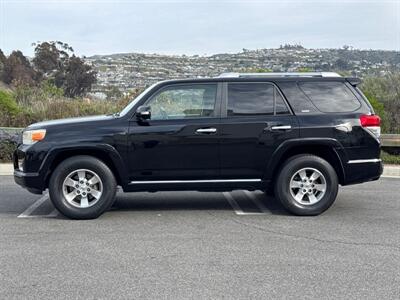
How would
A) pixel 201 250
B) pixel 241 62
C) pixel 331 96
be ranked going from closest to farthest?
pixel 201 250 < pixel 331 96 < pixel 241 62

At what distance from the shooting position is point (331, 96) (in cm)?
792

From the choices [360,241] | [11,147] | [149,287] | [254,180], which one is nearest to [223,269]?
[149,287]

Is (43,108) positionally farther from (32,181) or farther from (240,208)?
(240,208)

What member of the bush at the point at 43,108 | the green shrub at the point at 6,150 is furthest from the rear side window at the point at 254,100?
the bush at the point at 43,108

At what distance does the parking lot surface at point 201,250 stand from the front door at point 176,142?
622 mm

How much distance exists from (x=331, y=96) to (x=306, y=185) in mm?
1247

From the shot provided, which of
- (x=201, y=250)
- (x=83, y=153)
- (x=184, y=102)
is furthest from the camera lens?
(x=184, y=102)

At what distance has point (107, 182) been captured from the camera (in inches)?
296

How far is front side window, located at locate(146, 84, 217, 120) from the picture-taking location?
25.2 ft

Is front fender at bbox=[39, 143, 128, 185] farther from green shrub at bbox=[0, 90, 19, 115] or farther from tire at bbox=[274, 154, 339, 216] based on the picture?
green shrub at bbox=[0, 90, 19, 115]

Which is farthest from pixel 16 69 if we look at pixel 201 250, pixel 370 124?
pixel 201 250

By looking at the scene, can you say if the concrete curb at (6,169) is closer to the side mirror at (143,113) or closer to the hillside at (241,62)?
the side mirror at (143,113)

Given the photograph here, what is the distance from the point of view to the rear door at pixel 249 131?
301 inches

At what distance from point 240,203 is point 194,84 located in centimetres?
199
